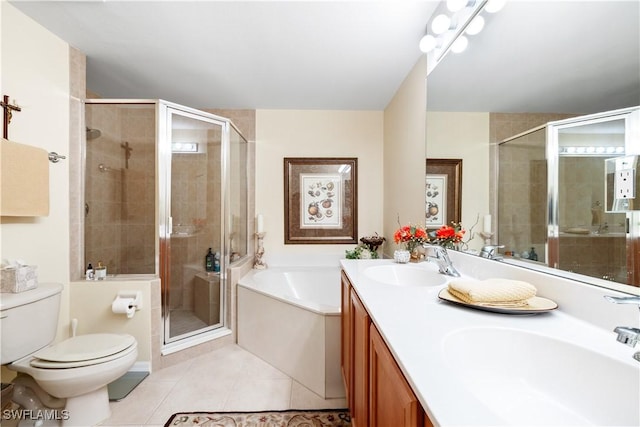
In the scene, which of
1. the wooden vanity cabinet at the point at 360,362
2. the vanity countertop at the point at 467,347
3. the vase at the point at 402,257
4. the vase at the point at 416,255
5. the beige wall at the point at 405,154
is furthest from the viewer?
the beige wall at the point at 405,154

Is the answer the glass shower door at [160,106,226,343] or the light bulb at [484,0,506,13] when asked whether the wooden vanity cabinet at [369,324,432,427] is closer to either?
the light bulb at [484,0,506,13]

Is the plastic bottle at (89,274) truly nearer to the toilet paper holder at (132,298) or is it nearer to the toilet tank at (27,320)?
the toilet paper holder at (132,298)

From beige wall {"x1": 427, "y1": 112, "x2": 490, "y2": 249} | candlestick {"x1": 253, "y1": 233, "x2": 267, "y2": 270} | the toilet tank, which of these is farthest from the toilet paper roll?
beige wall {"x1": 427, "y1": 112, "x2": 490, "y2": 249}

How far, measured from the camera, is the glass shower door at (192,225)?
2.06 m

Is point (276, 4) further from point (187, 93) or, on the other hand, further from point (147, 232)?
point (147, 232)

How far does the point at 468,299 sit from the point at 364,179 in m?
2.22

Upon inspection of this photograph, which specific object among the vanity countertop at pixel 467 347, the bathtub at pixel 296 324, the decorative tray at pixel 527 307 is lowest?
the bathtub at pixel 296 324

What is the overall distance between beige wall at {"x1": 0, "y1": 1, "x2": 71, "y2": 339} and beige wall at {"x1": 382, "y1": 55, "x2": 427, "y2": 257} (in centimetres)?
256

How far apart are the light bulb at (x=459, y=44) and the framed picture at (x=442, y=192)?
1.97 feet

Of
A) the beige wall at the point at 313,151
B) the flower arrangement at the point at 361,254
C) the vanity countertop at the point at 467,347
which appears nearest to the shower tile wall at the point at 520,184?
the vanity countertop at the point at 467,347

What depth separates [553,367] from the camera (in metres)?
0.63

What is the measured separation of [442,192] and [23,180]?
2476mm

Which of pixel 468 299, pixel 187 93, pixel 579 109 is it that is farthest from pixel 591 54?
pixel 187 93

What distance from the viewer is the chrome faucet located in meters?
1.17
